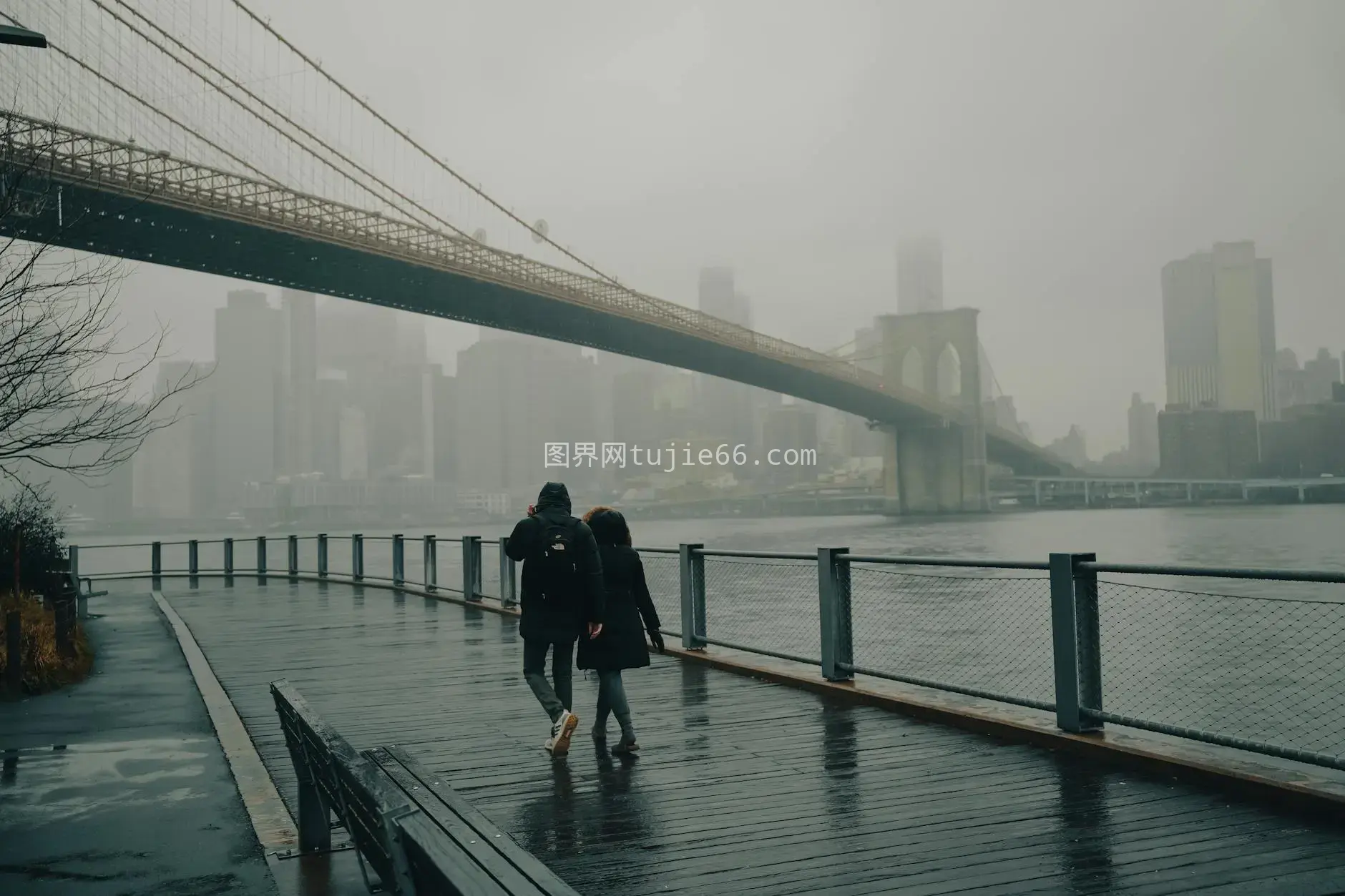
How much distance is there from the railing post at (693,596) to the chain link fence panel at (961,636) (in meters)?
5.42

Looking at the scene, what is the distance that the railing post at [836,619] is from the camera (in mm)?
7766

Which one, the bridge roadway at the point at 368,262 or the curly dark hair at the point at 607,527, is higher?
the bridge roadway at the point at 368,262

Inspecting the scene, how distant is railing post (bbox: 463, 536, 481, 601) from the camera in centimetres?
1572

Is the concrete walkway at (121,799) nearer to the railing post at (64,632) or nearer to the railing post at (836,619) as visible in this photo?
the railing post at (64,632)

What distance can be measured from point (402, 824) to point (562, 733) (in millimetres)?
3467

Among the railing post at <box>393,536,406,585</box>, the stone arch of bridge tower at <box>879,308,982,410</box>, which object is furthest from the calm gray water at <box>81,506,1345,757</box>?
the stone arch of bridge tower at <box>879,308,982,410</box>

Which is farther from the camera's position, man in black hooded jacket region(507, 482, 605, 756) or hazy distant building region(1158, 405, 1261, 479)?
hazy distant building region(1158, 405, 1261, 479)

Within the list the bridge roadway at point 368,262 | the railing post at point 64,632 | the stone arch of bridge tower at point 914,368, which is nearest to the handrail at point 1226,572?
the railing post at point 64,632

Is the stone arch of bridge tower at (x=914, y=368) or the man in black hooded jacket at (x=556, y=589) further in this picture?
the stone arch of bridge tower at (x=914, y=368)

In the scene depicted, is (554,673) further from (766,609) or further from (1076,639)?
(766,609)

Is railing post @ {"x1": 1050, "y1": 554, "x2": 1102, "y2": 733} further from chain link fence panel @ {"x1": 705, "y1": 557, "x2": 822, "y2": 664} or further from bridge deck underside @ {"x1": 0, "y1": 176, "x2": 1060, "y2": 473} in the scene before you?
bridge deck underside @ {"x1": 0, "y1": 176, "x2": 1060, "y2": 473}

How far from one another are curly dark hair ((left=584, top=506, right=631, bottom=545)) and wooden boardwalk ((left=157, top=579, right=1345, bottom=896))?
1055mm

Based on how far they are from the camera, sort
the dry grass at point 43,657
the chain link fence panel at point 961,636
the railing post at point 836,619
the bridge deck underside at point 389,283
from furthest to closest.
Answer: the bridge deck underside at point 389,283 → the chain link fence panel at point 961,636 → the dry grass at point 43,657 → the railing post at point 836,619

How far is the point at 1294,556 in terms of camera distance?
4925 centimetres
